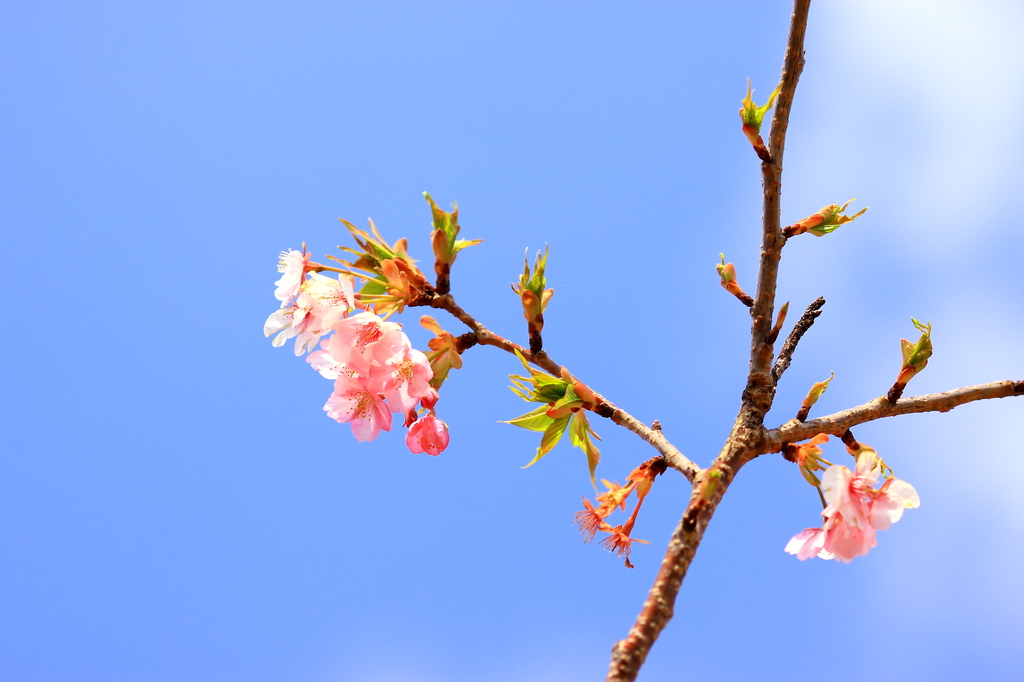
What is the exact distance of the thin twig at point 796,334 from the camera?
1610 mm

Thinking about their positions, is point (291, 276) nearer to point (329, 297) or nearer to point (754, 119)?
point (329, 297)

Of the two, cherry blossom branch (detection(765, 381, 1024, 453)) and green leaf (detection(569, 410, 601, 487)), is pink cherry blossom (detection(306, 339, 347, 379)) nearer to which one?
green leaf (detection(569, 410, 601, 487))

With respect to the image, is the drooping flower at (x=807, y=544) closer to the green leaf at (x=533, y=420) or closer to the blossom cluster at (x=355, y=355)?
the green leaf at (x=533, y=420)

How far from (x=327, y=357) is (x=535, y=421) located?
0.51 metres

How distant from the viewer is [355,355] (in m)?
1.45

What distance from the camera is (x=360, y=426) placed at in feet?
5.09

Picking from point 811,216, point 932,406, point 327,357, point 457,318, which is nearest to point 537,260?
point 457,318

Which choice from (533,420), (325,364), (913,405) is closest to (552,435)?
(533,420)

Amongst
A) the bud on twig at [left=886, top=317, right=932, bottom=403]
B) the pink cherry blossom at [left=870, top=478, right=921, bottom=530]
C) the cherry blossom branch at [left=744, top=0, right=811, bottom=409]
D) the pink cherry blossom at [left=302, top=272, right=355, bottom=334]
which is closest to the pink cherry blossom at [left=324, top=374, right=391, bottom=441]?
the pink cherry blossom at [left=302, top=272, right=355, bottom=334]

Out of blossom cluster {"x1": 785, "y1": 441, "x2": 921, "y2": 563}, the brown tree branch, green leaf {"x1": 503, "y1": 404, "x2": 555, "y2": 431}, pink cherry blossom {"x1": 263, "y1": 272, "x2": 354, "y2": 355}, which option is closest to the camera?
the brown tree branch

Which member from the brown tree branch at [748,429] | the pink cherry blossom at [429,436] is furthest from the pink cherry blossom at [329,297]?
the brown tree branch at [748,429]

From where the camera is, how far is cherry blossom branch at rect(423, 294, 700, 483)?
4.48ft

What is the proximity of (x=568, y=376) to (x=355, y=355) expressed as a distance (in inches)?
18.2

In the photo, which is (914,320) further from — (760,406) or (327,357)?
(327,357)
